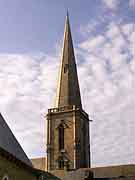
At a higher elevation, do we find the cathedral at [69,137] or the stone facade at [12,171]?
the cathedral at [69,137]

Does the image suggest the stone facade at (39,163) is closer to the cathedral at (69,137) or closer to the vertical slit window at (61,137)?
the cathedral at (69,137)

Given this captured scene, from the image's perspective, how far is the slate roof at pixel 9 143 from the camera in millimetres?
23406

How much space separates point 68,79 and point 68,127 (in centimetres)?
676

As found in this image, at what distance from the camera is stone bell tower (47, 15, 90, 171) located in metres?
52.4

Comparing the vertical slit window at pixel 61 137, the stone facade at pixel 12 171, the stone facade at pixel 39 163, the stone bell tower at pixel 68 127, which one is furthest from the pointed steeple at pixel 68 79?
the stone facade at pixel 12 171

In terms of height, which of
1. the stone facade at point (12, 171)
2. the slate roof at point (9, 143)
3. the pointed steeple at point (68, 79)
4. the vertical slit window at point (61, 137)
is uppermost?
the pointed steeple at point (68, 79)

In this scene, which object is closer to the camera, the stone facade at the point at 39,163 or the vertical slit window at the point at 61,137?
the vertical slit window at the point at 61,137

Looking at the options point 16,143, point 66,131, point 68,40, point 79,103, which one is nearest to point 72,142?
point 66,131

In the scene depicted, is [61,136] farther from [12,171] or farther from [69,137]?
[12,171]

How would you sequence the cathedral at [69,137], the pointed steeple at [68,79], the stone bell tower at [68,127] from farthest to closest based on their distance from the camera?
the pointed steeple at [68,79], the stone bell tower at [68,127], the cathedral at [69,137]

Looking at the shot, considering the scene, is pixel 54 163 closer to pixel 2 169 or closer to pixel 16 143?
pixel 16 143

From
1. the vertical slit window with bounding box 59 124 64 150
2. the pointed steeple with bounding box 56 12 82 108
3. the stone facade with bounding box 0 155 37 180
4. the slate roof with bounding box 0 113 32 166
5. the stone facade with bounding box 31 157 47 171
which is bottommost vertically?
the stone facade with bounding box 0 155 37 180

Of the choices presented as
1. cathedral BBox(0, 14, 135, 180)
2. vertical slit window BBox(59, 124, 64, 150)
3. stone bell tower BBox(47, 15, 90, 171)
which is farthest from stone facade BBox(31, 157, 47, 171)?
vertical slit window BBox(59, 124, 64, 150)

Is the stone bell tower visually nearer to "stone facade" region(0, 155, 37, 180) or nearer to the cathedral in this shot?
the cathedral
